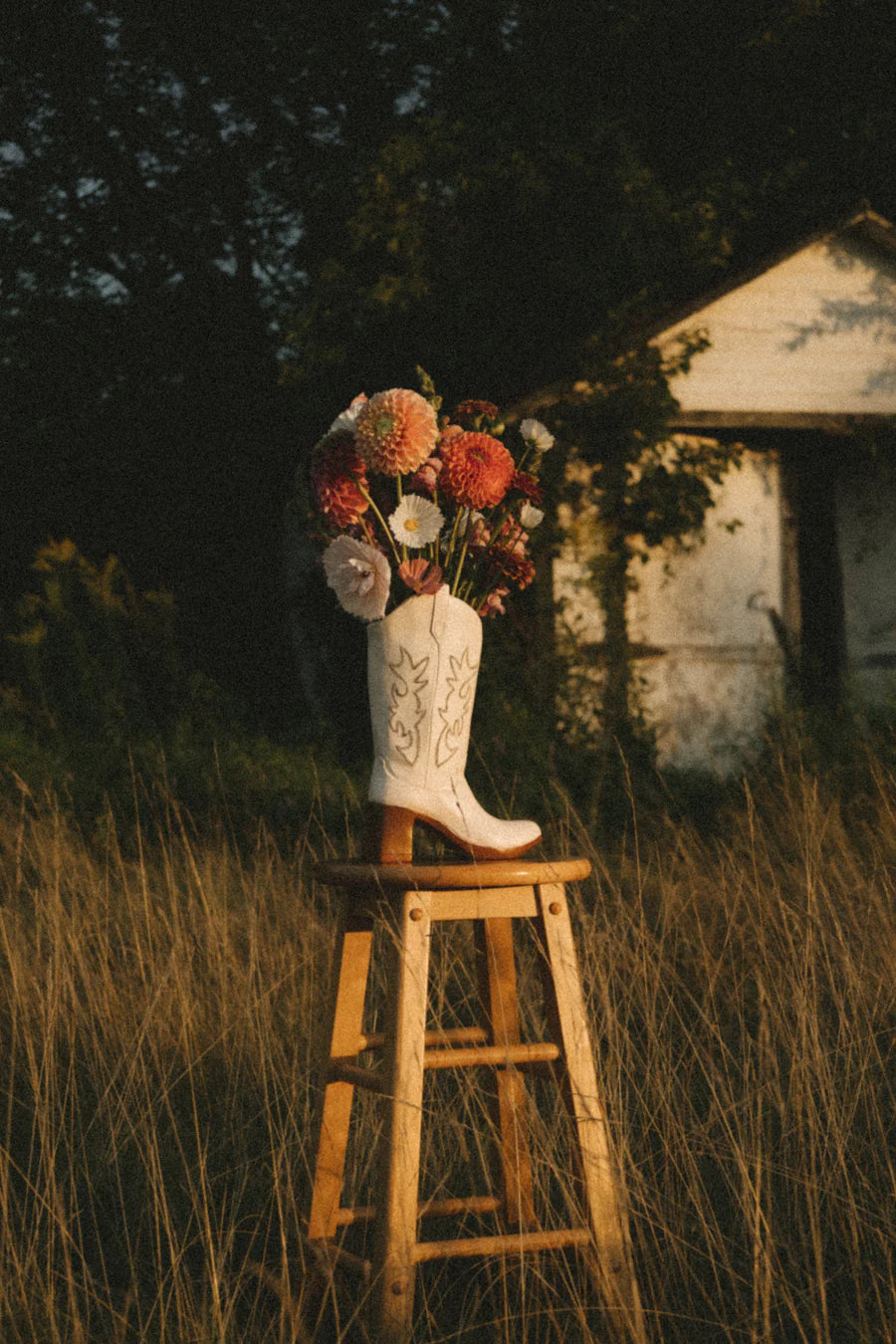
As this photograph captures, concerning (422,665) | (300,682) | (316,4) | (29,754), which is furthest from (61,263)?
(422,665)

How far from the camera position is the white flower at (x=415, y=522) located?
2.48 metres

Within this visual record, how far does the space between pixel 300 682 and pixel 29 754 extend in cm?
524

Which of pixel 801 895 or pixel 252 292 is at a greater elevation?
pixel 252 292

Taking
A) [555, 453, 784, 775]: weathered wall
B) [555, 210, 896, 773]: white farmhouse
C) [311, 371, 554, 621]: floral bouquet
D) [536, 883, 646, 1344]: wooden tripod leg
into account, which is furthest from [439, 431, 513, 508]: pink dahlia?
[555, 453, 784, 775]: weathered wall

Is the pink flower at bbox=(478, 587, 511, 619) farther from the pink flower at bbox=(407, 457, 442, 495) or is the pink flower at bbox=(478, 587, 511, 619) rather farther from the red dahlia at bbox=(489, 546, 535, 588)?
the pink flower at bbox=(407, 457, 442, 495)

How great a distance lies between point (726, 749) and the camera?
8.62m

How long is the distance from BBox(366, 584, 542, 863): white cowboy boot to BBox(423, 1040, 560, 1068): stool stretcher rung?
33cm

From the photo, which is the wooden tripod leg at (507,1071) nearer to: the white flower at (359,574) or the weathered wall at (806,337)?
the white flower at (359,574)

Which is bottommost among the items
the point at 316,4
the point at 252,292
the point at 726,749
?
the point at 726,749

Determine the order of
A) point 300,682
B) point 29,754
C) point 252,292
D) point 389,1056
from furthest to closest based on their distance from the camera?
point 252,292 < point 300,682 < point 29,754 < point 389,1056

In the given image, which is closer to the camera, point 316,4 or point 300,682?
point 300,682

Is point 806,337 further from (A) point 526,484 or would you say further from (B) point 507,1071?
(B) point 507,1071

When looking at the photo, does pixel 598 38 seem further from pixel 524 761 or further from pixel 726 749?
pixel 524 761

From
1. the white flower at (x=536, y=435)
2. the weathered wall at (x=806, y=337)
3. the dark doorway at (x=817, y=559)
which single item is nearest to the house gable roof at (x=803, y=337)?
the weathered wall at (x=806, y=337)
